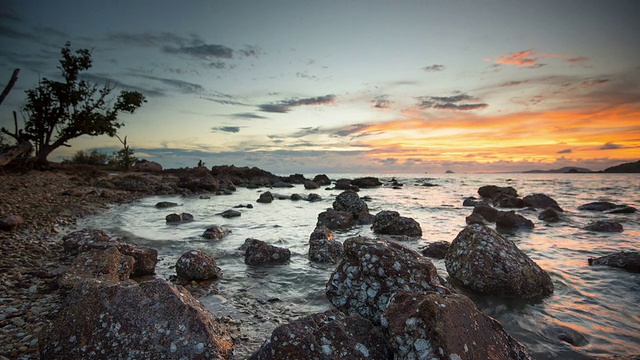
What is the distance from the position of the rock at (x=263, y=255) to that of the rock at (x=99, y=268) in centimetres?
300

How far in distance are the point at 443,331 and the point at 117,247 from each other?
24.8ft

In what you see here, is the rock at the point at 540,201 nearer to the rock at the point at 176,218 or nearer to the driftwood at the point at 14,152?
the rock at the point at 176,218

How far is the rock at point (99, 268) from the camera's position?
5820mm

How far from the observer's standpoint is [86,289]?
4.39 metres

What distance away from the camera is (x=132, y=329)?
143 inches

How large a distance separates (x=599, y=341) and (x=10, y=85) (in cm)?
2817

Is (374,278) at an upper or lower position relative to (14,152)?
lower

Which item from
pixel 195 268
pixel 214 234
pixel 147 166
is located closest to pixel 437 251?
pixel 195 268

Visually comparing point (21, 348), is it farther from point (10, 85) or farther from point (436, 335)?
point (10, 85)

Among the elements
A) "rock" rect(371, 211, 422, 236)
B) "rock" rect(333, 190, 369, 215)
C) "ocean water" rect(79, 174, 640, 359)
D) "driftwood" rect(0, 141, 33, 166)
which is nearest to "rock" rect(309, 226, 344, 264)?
"ocean water" rect(79, 174, 640, 359)

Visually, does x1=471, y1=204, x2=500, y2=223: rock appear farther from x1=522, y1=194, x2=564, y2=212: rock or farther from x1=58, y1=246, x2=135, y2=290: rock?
x1=58, y1=246, x2=135, y2=290: rock

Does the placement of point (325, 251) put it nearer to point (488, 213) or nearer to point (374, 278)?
point (374, 278)

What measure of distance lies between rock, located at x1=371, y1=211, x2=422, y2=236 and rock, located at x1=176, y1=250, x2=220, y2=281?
322 inches

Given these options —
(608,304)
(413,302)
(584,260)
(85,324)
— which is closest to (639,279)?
(584,260)
